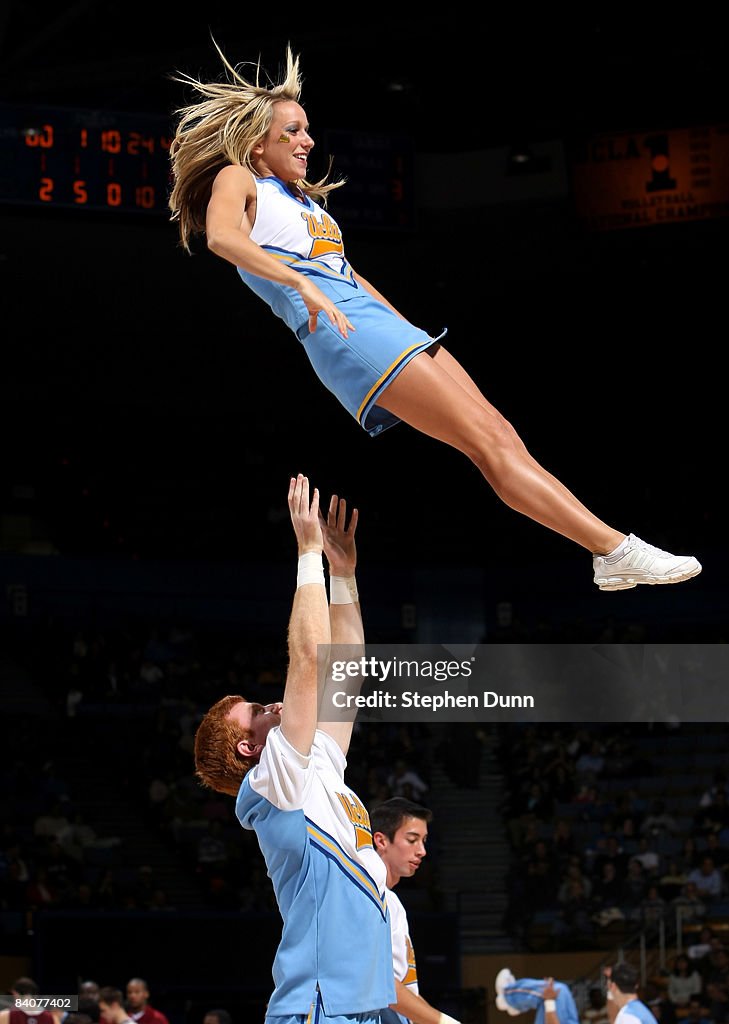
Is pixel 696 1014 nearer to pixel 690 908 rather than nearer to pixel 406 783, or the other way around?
pixel 690 908

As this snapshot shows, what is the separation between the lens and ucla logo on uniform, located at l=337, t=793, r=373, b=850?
5.12 m

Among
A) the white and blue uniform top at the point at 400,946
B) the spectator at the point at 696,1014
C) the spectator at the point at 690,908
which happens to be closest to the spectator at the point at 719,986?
→ the spectator at the point at 696,1014

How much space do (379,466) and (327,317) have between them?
15183 mm

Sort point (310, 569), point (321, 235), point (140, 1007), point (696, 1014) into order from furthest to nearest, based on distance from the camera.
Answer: point (696, 1014) < point (140, 1007) < point (321, 235) < point (310, 569)

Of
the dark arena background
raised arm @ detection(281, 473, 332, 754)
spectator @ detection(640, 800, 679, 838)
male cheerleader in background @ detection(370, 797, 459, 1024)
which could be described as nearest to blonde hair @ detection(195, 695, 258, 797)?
raised arm @ detection(281, 473, 332, 754)

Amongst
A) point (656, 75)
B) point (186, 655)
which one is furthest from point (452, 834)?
point (656, 75)

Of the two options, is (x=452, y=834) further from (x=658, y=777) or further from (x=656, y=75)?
(x=656, y=75)

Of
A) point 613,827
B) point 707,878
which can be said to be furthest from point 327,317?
point 613,827

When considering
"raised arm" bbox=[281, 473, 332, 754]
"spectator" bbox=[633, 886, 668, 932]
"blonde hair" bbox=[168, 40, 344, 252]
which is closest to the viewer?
"raised arm" bbox=[281, 473, 332, 754]

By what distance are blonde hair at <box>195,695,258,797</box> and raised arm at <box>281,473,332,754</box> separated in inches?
13.0

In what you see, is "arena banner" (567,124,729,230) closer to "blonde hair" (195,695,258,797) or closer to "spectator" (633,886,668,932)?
"spectator" (633,886,668,932)

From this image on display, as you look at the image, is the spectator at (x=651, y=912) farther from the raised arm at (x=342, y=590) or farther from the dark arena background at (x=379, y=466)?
the raised arm at (x=342, y=590)

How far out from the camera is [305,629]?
4.89 metres

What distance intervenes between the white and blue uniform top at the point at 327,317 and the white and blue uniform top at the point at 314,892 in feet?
4.11
